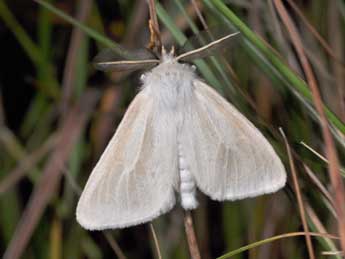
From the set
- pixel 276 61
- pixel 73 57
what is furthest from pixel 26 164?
pixel 276 61

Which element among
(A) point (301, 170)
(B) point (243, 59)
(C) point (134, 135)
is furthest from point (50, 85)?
(A) point (301, 170)

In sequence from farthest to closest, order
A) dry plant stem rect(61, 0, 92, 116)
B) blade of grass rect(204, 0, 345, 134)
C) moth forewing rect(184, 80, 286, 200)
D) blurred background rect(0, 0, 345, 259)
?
dry plant stem rect(61, 0, 92, 116) < blurred background rect(0, 0, 345, 259) < moth forewing rect(184, 80, 286, 200) < blade of grass rect(204, 0, 345, 134)

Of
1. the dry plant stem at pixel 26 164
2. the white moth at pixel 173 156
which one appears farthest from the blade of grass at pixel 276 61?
the dry plant stem at pixel 26 164

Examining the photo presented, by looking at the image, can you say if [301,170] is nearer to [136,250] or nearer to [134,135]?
[134,135]

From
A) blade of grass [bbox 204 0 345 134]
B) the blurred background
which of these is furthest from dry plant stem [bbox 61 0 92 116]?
blade of grass [bbox 204 0 345 134]

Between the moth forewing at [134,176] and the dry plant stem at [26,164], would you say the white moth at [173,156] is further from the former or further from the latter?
the dry plant stem at [26,164]

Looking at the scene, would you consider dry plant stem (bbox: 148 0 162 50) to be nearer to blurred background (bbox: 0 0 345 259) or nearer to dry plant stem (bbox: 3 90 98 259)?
blurred background (bbox: 0 0 345 259)
